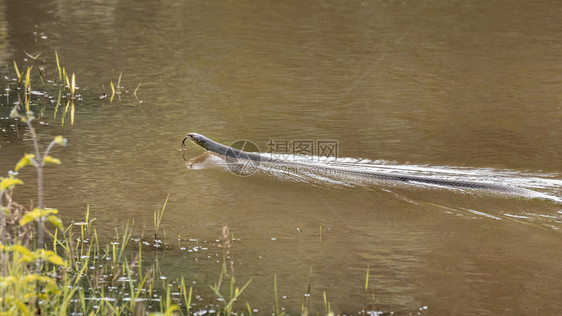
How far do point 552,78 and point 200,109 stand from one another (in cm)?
451

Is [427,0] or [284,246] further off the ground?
[427,0]

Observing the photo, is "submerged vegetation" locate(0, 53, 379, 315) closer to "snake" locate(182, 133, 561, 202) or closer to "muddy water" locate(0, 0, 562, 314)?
"muddy water" locate(0, 0, 562, 314)

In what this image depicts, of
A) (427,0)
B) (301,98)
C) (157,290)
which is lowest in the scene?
(157,290)

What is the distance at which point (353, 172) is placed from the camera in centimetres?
689

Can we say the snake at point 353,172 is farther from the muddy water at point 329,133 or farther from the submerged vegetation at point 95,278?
the submerged vegetation at point 95,278

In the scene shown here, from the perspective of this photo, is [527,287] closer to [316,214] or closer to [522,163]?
[316,214]

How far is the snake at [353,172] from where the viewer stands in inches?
254

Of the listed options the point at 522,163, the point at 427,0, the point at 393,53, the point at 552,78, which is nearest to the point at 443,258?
the point at 522,163

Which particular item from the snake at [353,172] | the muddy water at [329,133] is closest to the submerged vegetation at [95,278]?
the muddy water at [329,133]

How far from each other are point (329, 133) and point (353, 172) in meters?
1.11

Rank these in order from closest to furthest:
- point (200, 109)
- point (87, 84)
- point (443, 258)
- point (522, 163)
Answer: point (443, 258), point (522, 163), point (200, 109), point (87, 84)

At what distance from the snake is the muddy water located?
0.13 meters

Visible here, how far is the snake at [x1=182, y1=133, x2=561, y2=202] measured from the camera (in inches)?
254

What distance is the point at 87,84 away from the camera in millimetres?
9641
